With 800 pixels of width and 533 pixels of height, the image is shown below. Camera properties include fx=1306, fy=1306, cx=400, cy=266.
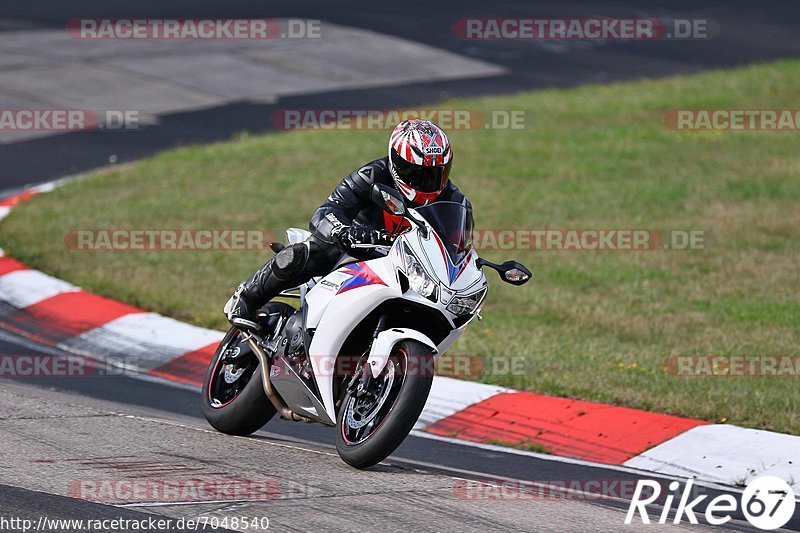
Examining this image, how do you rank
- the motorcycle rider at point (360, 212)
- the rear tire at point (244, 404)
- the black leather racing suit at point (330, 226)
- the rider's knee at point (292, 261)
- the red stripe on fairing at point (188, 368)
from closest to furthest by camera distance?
1. the motorcycle rider at point (360, 212)
2. the black leather racing suit at point (330, 226)
3. the rider's knee at point (292, 261)
4. the rear tire at point (244, 404)
5. the red stripe on fairing at point (188, 368)

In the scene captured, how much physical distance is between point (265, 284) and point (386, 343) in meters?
1.25

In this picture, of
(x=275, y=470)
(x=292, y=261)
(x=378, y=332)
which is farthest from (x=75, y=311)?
(x=378, y=332)

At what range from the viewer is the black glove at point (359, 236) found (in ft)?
21.9

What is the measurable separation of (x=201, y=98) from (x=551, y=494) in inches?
549

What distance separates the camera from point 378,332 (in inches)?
263

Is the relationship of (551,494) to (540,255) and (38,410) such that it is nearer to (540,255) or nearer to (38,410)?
(38,410)

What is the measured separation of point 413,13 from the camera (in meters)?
26.8

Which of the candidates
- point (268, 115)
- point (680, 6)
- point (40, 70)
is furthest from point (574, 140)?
point (680, 6)

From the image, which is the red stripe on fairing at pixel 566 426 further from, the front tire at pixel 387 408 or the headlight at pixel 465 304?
the headlight at pixel 465 304

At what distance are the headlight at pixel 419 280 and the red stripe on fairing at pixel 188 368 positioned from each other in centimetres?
324

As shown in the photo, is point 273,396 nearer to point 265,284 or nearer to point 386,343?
point 265,284


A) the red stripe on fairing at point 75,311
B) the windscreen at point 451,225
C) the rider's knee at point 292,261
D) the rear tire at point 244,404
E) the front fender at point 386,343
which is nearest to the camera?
the front fender at point 386,343

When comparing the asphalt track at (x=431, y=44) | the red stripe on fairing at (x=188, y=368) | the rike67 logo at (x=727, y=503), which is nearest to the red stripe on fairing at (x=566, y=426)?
the rike67 logo at (x=727, y=503)

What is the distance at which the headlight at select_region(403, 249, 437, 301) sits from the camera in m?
6.39
